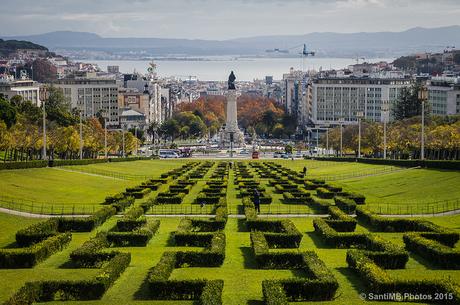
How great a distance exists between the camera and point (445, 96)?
17950 centimetres

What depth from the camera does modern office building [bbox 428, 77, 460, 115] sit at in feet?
577

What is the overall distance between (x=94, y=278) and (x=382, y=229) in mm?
17335

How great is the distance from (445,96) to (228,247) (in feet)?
502

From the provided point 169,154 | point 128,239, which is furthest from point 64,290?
point 169,154

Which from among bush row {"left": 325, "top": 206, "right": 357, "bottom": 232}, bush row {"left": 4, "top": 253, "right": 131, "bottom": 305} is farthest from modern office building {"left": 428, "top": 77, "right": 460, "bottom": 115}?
bush row {"left": 4, "top": 253, "right": 131, "bottom": 305}

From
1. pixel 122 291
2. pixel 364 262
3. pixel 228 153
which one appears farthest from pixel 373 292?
pixel 228 153

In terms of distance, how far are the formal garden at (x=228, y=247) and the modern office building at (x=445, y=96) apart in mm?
120011

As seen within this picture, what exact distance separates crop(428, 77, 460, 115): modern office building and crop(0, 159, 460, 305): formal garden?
12001cm

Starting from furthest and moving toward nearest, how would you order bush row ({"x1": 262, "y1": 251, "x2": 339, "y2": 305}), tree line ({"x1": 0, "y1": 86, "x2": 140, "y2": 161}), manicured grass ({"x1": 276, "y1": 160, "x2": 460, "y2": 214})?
tree line ({"x1": 0, "y1": 86, "x2": 140, "y2": 161})
manicured grass ({"x1": 276, "y1": 160, "x2": 460, "y2": 214})
bush row ({"x1": 262, "y1": 251, "x2": 339, "y2": 305})

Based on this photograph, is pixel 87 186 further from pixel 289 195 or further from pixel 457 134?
pixel 457 134

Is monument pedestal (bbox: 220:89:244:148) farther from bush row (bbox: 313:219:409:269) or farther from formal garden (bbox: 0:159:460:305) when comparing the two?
bush row (bbox: 313:219:409:269)

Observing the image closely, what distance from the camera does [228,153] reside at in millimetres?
162125

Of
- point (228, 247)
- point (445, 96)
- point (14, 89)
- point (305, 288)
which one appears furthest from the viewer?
point (14, 89)

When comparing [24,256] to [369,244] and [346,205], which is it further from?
[346,205]
